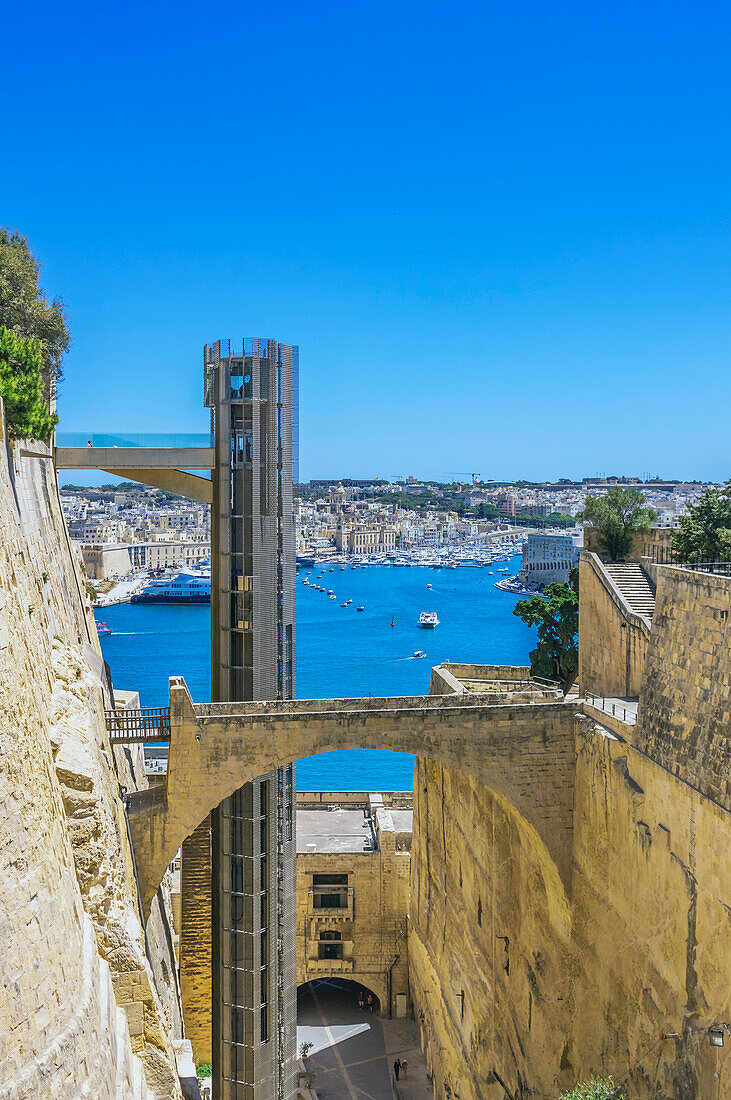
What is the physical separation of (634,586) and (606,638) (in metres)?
2.61

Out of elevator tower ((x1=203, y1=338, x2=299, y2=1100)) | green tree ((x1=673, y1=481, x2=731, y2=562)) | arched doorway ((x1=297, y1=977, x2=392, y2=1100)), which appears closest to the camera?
elevator tower ((x1=203, y1=338, x2=299, y2=1100))

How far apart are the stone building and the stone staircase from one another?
10.2m

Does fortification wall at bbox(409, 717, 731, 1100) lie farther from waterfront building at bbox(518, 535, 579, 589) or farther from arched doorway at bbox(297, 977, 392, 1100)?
waterfront building at bbox(518, 535, 579, 589)

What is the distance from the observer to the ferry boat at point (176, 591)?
9669cm

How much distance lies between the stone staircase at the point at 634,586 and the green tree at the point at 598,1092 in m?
8.08

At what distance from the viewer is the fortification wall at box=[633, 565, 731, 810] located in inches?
462

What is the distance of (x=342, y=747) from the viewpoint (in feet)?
48.1

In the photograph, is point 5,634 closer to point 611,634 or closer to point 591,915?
point 591,915

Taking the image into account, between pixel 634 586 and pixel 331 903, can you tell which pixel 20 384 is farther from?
pixel 331 903

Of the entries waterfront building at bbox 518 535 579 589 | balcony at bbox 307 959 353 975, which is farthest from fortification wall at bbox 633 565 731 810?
waterfront building at bbox 518 535 579 589

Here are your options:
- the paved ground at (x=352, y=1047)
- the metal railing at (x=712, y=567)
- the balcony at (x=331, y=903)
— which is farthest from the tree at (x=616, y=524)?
the paved ground at (x=352, y=1047)

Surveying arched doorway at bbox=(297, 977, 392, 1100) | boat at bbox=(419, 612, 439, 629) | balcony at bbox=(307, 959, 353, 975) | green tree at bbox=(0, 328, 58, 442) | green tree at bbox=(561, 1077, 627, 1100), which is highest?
green tree at bbox=(0, 328, 58, 442)

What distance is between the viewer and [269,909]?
15.9 metres

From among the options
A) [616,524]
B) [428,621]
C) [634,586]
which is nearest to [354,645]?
[428,621]
